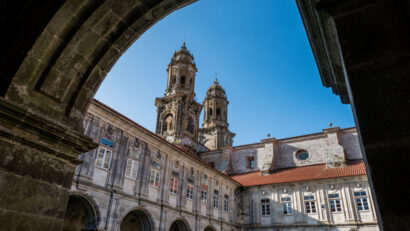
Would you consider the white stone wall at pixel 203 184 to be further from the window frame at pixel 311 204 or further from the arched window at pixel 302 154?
the arched window at pixel 302 154

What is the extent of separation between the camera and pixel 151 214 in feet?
53.7

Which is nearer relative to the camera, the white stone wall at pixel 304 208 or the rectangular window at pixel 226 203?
the white stone wall at pixel 304 208

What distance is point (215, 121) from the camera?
1951 inches

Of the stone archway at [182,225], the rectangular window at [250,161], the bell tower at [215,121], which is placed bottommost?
the stone archway at [182,225]

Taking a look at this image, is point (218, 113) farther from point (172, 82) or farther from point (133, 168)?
point (133, 168)

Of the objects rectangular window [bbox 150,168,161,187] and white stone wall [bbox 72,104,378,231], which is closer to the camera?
white stone wall [bbox 72,104,378,231]

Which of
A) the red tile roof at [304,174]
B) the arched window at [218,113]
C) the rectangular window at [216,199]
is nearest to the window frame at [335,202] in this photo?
the red tile roof at [304,174]

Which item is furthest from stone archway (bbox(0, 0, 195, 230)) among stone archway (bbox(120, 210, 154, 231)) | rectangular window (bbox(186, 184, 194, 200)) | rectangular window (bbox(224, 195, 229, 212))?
rectangular window (bbox(224, 195, 229, 212))

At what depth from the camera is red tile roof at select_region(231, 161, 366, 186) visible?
23891 mm

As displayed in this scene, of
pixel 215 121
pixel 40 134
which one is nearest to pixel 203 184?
pixel 40 134

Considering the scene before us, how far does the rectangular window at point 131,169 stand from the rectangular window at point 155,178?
53.5 inches

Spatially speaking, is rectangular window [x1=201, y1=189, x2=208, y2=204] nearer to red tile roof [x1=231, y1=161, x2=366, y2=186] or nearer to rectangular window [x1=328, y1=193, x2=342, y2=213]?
red tile roof [x1=231, y1=161, x2=366, y2=186]

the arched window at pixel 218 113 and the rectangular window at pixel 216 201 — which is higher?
the arched window at pixel 218 113

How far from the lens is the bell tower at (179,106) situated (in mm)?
37281
